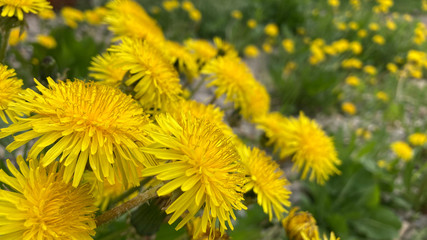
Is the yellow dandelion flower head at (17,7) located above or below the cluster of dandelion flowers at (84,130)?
above

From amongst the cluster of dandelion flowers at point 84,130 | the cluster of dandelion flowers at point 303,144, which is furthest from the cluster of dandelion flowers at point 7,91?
the cluster of dandelion flowers at point 303,144

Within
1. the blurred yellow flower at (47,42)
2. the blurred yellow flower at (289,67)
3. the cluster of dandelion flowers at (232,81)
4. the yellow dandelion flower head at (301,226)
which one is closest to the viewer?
the yellow dandelion flower head at (301,226)

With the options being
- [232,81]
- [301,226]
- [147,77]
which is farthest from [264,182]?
[232,81]

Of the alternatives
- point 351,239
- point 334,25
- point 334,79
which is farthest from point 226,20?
point 351,239

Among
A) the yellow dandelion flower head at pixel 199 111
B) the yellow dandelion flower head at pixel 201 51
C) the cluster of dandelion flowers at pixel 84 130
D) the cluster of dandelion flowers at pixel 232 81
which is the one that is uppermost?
the yellow dandelion flower head at pixel 201 51

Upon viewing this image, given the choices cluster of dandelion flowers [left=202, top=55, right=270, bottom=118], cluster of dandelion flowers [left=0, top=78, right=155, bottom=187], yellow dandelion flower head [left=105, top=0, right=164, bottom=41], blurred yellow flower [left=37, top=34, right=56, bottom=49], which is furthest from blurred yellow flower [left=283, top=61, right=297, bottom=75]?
cluster of dandelion flowers [left=0, top=78, right=155, bottom=187]

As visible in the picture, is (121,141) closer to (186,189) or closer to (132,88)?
(186,189)

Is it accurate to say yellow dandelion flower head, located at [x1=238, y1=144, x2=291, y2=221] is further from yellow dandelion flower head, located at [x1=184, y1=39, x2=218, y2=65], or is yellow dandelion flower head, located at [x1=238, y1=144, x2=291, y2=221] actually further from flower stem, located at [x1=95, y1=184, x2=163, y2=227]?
yellow dandelion flower head, located at [x1=184, y1=39, x2=218, y2=65]

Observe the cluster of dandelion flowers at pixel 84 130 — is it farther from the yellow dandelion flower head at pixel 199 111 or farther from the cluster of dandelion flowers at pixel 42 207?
the yellow dandelion flower head at pixel 199 111

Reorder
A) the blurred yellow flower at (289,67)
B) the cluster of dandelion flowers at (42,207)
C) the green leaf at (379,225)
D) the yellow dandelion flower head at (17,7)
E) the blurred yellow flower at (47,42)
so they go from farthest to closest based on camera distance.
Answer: the blurred yellow flower at (289,67) → the green leaf at (379,225) → the blurred yellow flower at (47,42) → the yellow dandelion flower head at (17,7) → the cluster of dandelion flowers at (42,207)
